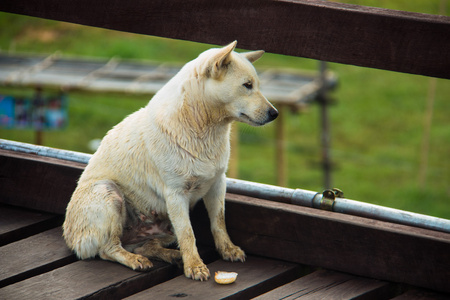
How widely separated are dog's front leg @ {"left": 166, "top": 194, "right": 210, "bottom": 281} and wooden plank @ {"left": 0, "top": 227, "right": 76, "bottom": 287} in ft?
1.78

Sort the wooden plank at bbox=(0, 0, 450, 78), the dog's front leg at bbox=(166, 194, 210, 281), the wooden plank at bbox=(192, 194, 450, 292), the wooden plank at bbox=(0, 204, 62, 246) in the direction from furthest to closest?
the wooden plank at bbox=(0, 204, 62, 246) → the dog's front leg at bbox=(166, 194, 210, 281) → the wooden plank at bbox=(192, 194, 450, 292) → the wooden plank at bbox=(0, 0, 450, 78)

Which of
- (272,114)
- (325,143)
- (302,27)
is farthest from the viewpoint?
(325,143)

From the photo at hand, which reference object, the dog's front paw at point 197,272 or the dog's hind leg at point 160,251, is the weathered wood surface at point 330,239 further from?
the dog's front paw at point 197,272

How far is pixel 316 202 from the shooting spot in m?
3.31

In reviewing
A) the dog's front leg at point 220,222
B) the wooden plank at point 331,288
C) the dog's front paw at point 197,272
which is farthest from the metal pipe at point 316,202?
the dog's front paw at point 197,272

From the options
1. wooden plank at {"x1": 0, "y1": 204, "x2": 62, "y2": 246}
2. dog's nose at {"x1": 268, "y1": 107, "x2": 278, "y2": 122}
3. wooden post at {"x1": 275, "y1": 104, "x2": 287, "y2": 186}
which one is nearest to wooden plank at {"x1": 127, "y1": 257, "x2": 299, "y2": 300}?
dog's nose at {"x1": 268, "y1": 107, "x2": 278, "y2": 122}

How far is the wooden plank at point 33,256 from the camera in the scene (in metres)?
3.20

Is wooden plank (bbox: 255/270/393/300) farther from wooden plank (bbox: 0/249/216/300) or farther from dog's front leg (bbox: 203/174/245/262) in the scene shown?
wooden plank (bbox: 0/249/216/300)

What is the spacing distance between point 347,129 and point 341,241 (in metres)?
7.63

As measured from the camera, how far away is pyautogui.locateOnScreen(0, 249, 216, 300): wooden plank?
2.98 m

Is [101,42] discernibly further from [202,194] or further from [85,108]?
[202,194]

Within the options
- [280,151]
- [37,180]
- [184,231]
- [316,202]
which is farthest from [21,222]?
[280,151]

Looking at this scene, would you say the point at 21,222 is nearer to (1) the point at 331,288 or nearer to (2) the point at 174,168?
(2) the point at 174,168

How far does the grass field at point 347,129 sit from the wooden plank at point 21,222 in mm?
4716
